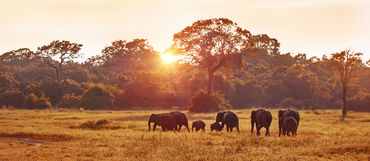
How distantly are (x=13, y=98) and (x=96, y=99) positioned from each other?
14.0 metres

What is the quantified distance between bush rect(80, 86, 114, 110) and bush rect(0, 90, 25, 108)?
10897 millimetres

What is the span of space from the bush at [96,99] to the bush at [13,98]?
10.9 m

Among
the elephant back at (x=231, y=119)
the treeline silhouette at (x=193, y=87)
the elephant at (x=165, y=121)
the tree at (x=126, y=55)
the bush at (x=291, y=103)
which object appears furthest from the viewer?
the tree at (x=126, y=55)

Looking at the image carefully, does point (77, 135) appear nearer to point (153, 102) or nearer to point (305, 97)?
point (153, 102)

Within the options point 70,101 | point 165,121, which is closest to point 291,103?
point 70,101

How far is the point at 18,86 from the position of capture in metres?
64.9

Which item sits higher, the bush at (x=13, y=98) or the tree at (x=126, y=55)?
the tree at (x=126, y=55)

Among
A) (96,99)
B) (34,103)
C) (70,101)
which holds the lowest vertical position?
(34,103)

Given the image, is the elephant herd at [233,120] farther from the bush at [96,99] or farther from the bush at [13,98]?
the bush at [13,98]

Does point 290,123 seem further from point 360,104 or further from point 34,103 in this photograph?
point 34,103

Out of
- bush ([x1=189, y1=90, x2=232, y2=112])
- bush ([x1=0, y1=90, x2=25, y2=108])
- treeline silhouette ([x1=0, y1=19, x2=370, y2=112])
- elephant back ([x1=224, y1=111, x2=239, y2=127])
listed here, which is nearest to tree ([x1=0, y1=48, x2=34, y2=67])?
treeline silhouette ([x1=0, y1=19, x2=370, y2=112])

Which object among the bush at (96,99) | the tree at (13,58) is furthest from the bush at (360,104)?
the tree at (13,58)

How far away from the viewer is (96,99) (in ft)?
174

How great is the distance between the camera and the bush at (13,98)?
55.3 metres
